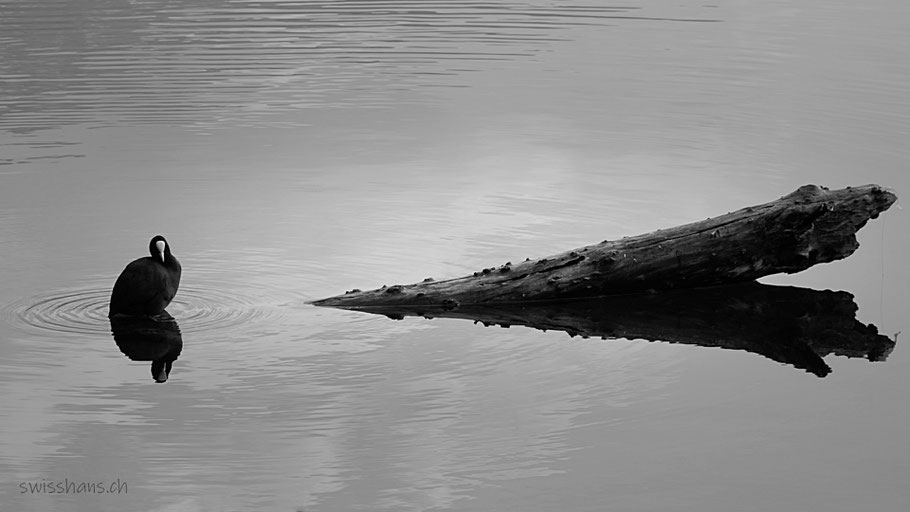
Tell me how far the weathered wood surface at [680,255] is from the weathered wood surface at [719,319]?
121 mm

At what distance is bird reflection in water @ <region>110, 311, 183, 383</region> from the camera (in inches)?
429

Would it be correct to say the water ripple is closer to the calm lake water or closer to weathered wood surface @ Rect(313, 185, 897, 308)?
the calm lake water

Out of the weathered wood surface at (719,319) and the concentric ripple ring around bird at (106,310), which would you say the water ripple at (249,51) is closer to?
the concentric ripple ring around bird at (106,310)

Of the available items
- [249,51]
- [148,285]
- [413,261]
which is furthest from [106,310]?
[249,51]

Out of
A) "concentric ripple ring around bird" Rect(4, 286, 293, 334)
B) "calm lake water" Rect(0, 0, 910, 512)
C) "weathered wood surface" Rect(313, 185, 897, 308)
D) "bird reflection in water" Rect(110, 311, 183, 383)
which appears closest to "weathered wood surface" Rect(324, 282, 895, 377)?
"weathered wood surface" Rect(313, 185, 897, 308)

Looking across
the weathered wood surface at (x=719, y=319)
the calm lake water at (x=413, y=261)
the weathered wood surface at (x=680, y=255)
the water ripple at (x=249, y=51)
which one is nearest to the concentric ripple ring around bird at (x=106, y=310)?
the calm lake water at (x=413, y=261)

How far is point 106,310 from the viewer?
475 inches

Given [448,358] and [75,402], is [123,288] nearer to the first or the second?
[75,402]

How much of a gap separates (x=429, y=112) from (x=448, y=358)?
1151 cm

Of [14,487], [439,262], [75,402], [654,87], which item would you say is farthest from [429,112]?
[14,487]

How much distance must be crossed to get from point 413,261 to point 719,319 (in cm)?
311

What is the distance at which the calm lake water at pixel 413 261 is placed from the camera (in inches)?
349

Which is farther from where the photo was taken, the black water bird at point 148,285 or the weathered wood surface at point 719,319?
the weathered wood surface at point 719,319

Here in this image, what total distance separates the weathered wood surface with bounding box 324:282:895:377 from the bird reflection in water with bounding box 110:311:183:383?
5.72 ft
